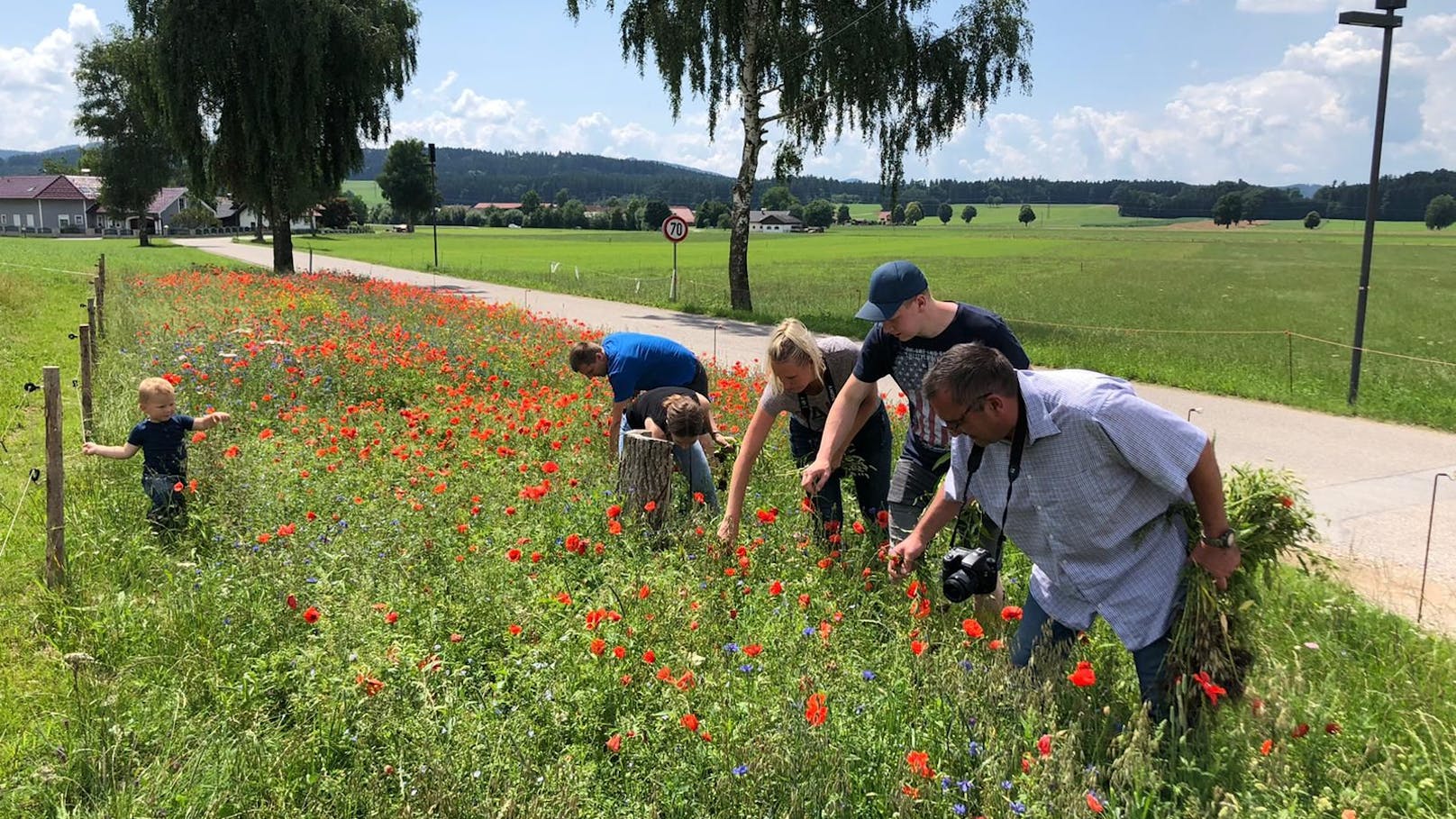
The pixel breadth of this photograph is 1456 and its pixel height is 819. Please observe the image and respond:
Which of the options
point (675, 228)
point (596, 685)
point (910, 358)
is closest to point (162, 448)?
point (596, 685)

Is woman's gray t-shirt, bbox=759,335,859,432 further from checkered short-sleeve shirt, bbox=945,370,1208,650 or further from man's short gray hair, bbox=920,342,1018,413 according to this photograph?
man's short gray hair, bbox=920,342,1018,413

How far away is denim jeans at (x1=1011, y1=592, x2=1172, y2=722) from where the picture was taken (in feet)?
9.46

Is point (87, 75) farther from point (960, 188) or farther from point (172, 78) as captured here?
point (960, 188)

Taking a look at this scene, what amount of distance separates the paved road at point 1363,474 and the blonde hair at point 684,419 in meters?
2.98

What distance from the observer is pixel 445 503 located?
5430mm

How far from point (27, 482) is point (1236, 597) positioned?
791 cm

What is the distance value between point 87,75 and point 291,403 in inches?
2633

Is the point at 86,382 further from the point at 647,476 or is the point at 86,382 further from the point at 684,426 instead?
the point at 684,426

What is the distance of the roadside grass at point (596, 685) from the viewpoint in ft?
9.06

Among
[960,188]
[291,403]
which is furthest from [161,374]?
[960,188]

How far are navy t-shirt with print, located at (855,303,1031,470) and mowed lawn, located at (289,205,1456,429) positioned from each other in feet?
29.1

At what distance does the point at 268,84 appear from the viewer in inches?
1034

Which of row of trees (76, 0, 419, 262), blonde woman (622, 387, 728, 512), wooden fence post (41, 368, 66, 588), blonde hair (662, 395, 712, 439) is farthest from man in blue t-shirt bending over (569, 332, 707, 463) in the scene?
row of trees (76, 0, 419, 262)

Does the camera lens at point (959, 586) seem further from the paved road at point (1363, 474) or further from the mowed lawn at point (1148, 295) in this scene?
the mowed lawn at point (1148, 295)
